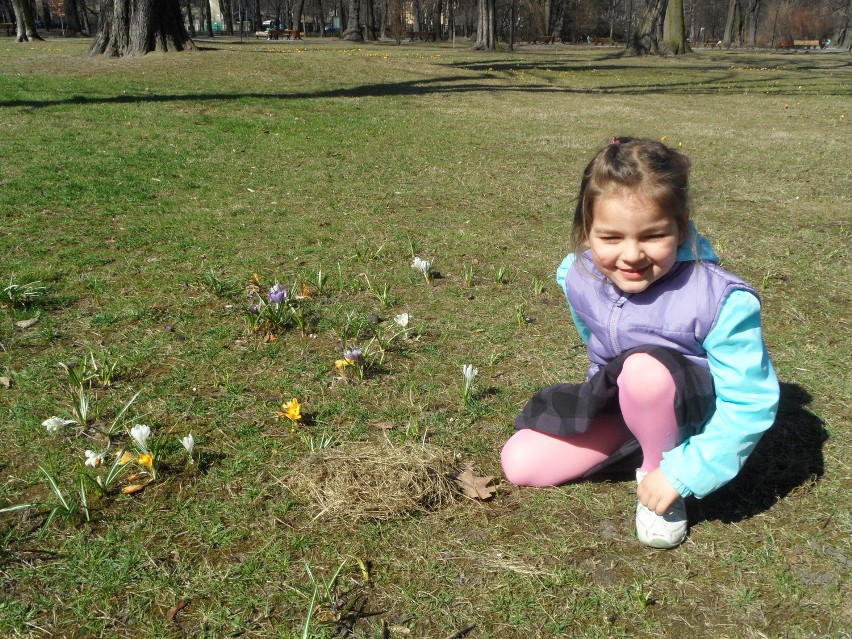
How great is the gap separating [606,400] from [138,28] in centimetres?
1632

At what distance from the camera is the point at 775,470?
286cm

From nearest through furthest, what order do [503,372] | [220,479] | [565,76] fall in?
1. [220,479]
2. [503,372]
3. [565,76]

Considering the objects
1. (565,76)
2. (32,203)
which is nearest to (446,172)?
(32,203)

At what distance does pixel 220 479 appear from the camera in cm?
276

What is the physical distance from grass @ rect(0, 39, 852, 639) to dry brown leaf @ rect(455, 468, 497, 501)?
0.07 m

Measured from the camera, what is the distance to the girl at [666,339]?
7.60 feet

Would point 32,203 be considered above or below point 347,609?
above

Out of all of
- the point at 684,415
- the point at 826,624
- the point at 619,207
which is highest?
the point at 619,207

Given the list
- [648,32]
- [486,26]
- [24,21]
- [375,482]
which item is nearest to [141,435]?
[375,482]

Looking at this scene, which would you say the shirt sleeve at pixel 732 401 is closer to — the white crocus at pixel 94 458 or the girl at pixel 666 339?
the girl at pixel 666 339

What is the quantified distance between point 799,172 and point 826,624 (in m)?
7.72

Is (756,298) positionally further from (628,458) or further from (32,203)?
(32,203)

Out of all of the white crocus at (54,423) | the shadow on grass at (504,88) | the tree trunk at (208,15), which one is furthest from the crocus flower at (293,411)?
the tree trunk at (208,15)

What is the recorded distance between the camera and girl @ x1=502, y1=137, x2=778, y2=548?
2316 millimetres
